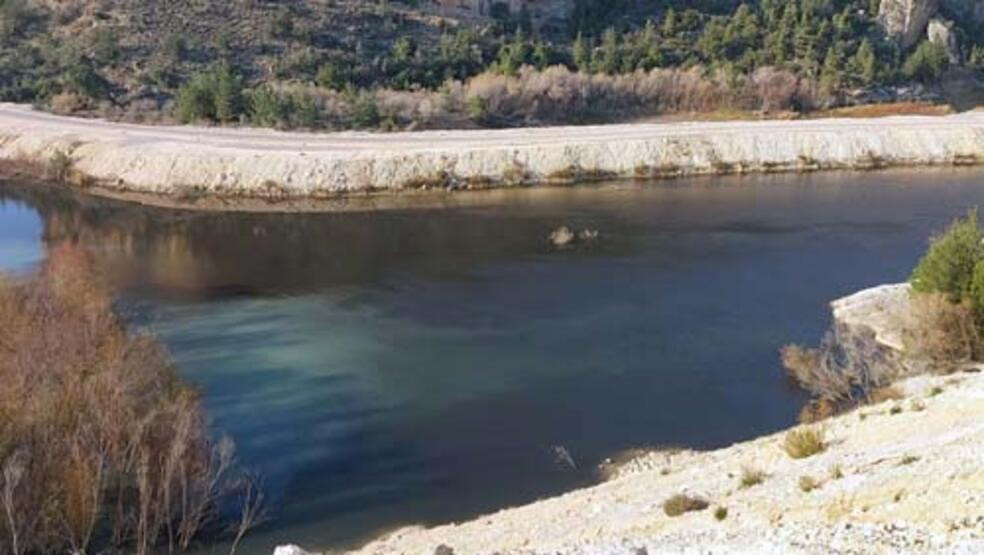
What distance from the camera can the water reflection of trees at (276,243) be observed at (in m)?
48.8

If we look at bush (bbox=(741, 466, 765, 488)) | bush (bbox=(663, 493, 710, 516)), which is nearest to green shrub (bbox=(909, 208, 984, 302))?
bush (bbox=(741, 466, 765, 488))

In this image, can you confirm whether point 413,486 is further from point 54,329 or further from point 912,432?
point 912,432

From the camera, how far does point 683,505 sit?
67.7 ft

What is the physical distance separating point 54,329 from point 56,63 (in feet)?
241

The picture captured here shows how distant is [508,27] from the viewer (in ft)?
344

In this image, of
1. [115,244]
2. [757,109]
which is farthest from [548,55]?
[115,244]

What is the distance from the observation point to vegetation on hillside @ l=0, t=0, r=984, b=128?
83625mm

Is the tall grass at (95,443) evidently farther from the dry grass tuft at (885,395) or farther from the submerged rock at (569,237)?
the submerged rock at (569,237)

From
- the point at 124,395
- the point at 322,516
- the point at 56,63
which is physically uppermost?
the point at 56,63

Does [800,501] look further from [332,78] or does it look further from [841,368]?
[332,78]

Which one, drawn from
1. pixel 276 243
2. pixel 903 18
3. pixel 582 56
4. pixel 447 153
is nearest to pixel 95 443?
pixel 276 243

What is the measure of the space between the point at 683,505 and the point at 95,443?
43.0 feet

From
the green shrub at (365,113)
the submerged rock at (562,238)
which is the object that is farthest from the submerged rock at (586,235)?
the green shrub at (365,113)

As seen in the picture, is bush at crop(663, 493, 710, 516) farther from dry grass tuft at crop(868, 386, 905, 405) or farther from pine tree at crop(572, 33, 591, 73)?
pine tree at crop(572, 33, 591, 73)
